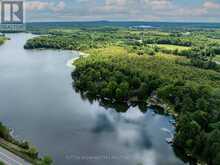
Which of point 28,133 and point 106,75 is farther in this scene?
point 106,75

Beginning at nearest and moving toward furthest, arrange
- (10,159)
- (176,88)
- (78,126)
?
(10,159)
(78,126)
(176,88)

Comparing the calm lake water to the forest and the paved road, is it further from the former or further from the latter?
the paved road

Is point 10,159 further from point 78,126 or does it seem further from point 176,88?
point 176,88

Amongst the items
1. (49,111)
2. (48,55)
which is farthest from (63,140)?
(48,55)

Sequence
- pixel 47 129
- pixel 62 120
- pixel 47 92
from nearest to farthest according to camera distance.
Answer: pixel 47 129 → pixel 62 120 → pixel 47 92

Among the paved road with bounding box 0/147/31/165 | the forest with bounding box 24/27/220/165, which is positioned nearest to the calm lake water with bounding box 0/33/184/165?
the forest with bounding box 24/27/220/165

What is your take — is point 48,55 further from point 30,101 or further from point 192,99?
point 192,99

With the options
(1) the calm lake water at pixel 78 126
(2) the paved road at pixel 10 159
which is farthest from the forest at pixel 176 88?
(2) the paved road at pixel 10 159

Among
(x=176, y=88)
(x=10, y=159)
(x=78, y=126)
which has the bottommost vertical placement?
(x=78, y=126)

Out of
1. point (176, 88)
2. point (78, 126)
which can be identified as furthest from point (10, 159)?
point (176, 88)
